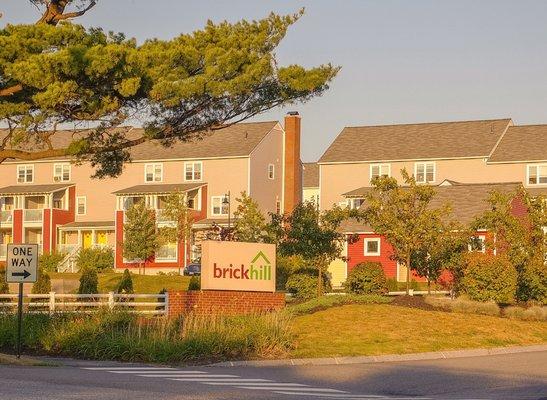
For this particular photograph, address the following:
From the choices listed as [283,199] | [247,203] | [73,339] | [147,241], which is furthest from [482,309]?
[283,199]

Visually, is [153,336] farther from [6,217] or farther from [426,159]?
[6,217]

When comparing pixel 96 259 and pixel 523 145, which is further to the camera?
pixel 96 259

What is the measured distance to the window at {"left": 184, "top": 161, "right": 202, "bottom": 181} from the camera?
92000 mm

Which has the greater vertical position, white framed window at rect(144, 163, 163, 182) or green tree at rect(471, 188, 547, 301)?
white framed window at rect(144, 163, 163, 182)

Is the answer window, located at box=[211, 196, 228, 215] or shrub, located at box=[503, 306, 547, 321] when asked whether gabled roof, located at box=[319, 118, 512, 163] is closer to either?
window, located at box=[211, 196, 228, 215]

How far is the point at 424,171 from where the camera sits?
88.3 m

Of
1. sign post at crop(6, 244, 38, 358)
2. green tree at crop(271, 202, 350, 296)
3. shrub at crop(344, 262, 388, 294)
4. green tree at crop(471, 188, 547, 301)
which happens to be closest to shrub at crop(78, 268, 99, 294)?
green tree at crop(271, 202, 350, 296)

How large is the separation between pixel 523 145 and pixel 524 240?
38.6 meters

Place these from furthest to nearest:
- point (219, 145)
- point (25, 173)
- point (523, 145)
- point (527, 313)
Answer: point (25, 173) < point (219, 145) < point (523, 145) < point (527, 313)

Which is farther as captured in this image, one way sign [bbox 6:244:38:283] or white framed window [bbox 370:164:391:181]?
white framed window [bbox 370:164:391:181]

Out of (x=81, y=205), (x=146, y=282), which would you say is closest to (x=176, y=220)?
(x=81, y=205)

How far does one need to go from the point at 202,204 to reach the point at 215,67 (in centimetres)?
6005

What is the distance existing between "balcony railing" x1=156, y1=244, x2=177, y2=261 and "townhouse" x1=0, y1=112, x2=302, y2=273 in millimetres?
73

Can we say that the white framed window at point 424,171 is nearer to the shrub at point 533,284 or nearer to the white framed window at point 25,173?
the white framed window at point 25,173
